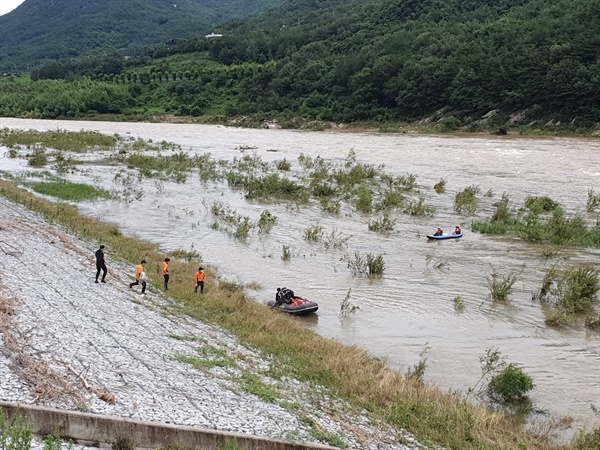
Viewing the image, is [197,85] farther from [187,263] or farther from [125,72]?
[187,263]

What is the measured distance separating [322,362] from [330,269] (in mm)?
10357

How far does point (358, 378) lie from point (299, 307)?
569cm

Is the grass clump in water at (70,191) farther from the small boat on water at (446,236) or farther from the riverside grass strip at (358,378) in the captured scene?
the small boat on water at (446,236)

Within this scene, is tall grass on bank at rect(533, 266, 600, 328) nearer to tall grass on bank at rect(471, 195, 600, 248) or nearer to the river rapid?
the river rapid

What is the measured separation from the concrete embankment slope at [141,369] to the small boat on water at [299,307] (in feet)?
10.7

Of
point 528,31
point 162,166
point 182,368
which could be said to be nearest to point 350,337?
point 182,368

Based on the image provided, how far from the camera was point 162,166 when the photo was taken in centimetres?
5397

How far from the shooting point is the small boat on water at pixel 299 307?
62.8ft

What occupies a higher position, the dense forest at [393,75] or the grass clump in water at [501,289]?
the dense forest at [393,75]

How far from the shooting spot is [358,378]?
1375cm

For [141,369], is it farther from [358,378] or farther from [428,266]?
[428,266]

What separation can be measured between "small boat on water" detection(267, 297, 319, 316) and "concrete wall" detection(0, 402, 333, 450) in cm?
953

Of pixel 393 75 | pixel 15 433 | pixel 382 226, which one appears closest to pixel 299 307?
pixel 15 433

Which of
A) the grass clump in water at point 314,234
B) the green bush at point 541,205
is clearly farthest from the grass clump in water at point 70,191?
the green bush at point 541,205
